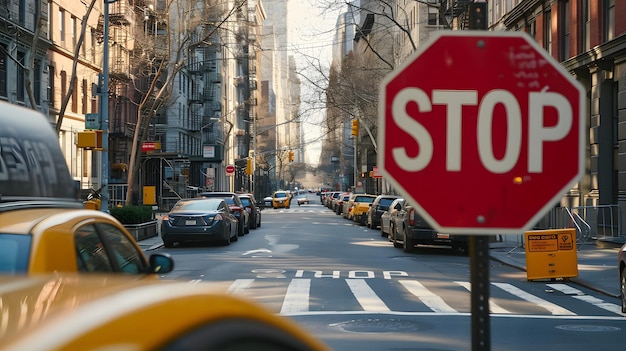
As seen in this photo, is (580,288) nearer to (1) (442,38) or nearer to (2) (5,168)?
(2) (5,168)

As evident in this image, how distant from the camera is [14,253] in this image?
16.5ft

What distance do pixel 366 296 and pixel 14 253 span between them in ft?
30.9

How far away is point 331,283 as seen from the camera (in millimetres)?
15945

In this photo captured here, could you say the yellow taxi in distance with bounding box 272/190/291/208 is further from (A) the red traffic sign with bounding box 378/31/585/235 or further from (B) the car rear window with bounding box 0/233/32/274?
(A) the red traffic sign with bounding box 378/31/585/235

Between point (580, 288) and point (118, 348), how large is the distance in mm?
15696

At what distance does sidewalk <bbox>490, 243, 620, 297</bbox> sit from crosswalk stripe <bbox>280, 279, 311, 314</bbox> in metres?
5.35

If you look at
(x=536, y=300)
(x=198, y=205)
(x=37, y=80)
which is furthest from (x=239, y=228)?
(x=536, y=300)

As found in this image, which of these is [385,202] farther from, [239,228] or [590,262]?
[590,262]

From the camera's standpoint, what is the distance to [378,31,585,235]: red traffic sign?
386 cm

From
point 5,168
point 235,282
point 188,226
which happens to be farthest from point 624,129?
point 5,168

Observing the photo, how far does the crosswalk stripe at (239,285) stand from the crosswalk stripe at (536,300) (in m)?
4.68

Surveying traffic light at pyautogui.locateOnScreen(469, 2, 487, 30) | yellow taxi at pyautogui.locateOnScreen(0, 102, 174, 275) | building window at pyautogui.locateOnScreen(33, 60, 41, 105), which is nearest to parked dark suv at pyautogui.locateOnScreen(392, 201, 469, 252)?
yellow taxi at pyautogui.locateOnScreen(0, 102, 174, 275)

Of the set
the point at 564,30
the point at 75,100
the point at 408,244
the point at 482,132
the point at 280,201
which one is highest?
the point at 564,30

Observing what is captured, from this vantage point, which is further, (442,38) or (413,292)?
(413,292)
